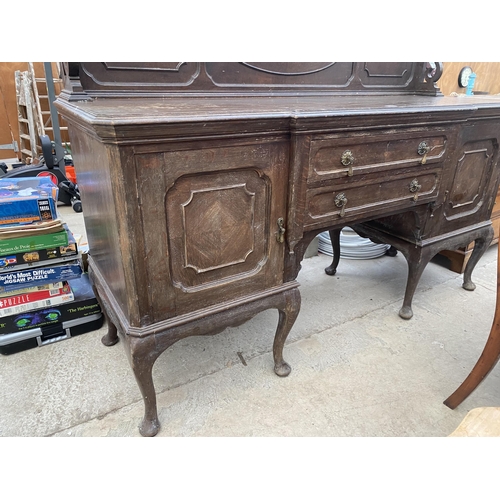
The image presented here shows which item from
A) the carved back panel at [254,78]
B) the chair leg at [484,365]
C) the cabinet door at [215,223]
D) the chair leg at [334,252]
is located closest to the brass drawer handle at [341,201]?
the cabinet door at [215,223]

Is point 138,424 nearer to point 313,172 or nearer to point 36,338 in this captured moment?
point 36,338

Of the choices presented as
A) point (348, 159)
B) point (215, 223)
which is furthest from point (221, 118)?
point (348, 159)

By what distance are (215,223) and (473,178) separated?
161 cm

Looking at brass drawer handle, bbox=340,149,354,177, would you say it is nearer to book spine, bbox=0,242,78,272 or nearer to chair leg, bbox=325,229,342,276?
chair leg, bbox=325,229,342,276

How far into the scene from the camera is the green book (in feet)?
5.48

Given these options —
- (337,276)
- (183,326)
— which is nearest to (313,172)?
(183,326)

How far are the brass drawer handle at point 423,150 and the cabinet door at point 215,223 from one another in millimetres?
709

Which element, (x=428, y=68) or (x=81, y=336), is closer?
(x=81, y=336)

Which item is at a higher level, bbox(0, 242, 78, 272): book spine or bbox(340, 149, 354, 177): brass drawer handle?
bbox(340, 149, 354, 177): brass drawer handle

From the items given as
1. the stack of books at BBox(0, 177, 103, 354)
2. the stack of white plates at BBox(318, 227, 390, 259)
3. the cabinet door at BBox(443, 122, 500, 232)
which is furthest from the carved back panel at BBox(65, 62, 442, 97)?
the stack of white plates at BBox(318, 227, 390, 259)

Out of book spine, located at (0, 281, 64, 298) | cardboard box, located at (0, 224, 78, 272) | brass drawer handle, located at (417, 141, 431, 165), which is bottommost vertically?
book spine, located at (0, 281, 64, 298)

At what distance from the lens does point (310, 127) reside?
4.00ft

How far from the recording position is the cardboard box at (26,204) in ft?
5.45

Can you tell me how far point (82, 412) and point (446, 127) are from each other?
1982 millimetres
